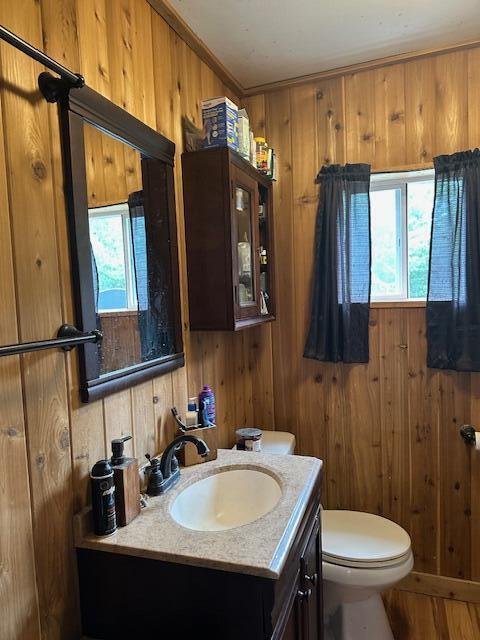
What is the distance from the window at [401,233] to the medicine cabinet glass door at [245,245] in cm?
67

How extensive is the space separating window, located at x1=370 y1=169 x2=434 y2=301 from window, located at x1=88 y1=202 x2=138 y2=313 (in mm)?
1320

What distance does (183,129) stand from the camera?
1.62m

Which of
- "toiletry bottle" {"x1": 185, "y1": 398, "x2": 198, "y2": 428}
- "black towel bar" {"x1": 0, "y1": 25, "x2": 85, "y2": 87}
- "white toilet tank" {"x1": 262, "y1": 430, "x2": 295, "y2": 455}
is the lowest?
"white toilet tank" {"x1": 262, "y1": 430, "x2": 295, "y2": 455}

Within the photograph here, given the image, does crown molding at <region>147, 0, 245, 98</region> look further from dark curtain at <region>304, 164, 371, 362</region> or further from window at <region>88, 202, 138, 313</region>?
window at <region>88, 202, 138, 313</region>

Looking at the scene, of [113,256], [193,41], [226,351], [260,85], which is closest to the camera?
[113,256]

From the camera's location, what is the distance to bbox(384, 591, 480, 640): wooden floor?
6.04ft

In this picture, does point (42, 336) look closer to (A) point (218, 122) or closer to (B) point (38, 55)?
(B) point (38, 55)

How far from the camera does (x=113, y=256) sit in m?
1.20

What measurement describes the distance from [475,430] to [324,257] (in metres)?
1.08

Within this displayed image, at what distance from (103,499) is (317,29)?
189 centimetres

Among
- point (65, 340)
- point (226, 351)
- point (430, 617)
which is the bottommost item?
point (430, 617)

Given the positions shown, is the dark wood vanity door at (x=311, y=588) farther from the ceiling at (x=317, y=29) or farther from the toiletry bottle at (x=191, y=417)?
the ceiling at (x=317, y=29)

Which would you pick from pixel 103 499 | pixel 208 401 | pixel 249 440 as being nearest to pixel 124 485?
pixel 103 499

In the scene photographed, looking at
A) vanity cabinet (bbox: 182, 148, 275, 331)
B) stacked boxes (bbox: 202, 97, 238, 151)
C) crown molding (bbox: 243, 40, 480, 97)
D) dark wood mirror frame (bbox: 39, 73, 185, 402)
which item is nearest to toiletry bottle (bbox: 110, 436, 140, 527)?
dark wood mirror frame (bbox: 39, 73, 185, 402)
